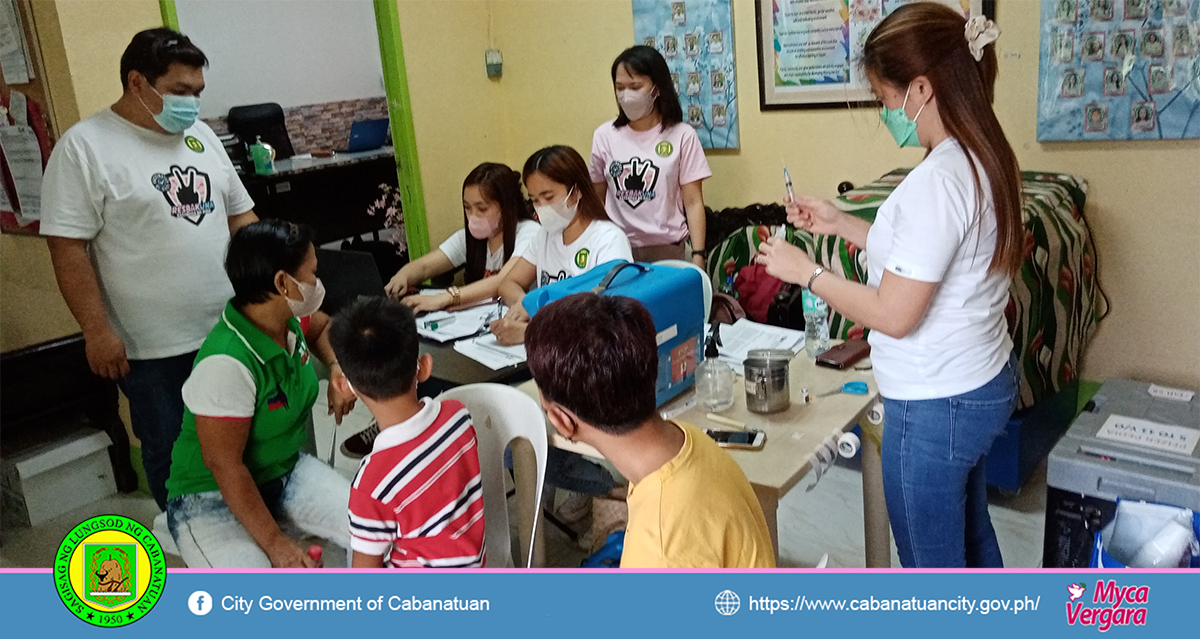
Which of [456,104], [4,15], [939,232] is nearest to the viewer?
[939,232]

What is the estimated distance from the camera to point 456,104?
3.48m

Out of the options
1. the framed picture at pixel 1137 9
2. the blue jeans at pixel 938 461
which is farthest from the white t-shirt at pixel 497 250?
the framed picture at pixel 1137 9

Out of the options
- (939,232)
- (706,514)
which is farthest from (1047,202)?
(706,514)

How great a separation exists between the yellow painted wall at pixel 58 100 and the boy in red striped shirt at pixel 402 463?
4.17ft

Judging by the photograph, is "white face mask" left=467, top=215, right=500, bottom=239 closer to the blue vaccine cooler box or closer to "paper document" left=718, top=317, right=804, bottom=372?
"paper document" left=718, top=317, right=804, bottom=372

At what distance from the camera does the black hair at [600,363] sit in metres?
0.98

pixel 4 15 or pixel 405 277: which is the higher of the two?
pixel 4 15

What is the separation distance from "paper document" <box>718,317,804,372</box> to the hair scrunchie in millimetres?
702

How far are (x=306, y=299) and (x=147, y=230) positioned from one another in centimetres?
52

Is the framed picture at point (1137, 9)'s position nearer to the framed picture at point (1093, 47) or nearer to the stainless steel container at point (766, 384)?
the framed picture at point (1093, 47)

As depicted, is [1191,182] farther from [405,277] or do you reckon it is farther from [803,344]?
[405,277]
